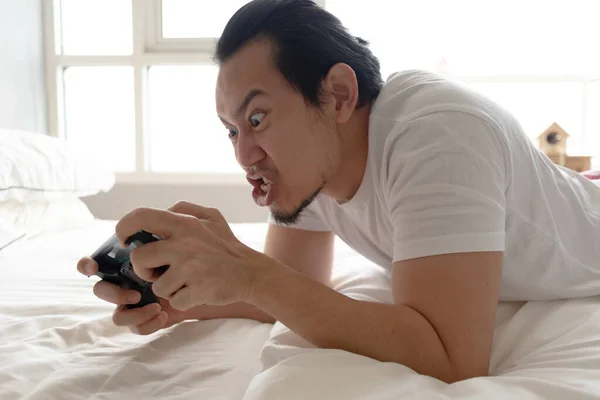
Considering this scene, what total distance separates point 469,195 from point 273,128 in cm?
31

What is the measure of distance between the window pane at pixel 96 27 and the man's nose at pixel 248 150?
214 centimetres

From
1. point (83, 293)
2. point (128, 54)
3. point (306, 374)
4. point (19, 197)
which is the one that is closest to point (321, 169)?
point (306, 374)

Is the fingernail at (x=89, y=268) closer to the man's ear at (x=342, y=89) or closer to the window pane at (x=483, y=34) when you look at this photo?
the man's ear at (x=342, y=89)

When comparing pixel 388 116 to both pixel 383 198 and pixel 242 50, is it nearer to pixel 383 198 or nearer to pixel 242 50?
pixel 383 198

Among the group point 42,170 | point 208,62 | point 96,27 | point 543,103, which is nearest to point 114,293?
point 42,170

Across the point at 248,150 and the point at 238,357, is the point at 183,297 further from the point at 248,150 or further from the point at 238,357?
the point at 248,150

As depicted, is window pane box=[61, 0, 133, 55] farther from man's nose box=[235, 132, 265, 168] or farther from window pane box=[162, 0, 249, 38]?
man's nose box=[235, 132, 265, 168]

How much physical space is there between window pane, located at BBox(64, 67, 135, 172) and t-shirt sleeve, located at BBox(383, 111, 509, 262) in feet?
7.64

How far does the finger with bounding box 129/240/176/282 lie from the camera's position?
23.6 inches

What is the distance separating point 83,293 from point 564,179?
894 mm

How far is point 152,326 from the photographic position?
2.60 feet

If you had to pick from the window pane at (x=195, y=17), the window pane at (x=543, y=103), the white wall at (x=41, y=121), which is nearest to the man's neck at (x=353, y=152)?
the white wall at (x=41, y=121)

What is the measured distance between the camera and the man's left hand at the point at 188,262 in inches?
23.8

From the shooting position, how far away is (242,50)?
32.9 inches
